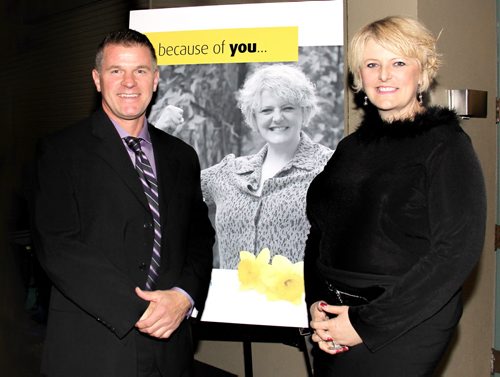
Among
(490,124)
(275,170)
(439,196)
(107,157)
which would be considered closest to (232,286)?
(275,170)

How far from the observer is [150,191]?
1.85 meters

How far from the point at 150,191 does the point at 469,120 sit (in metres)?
1.76

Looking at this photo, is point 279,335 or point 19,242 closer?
point 279,335

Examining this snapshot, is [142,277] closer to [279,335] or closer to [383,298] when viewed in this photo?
[383,298]

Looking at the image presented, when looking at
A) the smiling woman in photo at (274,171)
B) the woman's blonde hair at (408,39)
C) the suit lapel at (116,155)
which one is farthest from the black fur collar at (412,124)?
the suit lapel at (116,155)

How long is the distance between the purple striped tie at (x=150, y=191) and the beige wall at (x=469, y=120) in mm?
1199

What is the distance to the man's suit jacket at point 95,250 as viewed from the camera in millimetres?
1684

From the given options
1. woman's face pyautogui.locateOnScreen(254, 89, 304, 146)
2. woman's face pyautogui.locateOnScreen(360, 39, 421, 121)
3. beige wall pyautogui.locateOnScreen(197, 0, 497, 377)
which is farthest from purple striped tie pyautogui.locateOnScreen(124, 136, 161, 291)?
beige wall pyautogui.locateOnScreen(197, 0, 497, 377)

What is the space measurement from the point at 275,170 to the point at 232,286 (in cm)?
53

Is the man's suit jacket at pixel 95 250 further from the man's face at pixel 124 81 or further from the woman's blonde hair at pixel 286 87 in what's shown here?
the woman's blonde hair at pixel 286 87

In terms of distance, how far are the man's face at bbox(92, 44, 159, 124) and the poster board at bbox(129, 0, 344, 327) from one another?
553 mm

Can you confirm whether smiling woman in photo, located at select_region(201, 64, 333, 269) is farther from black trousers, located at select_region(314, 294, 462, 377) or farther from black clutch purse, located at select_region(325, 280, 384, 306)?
black trousers, located at select_region(314, 294, 462, 377)

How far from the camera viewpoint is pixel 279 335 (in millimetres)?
2502

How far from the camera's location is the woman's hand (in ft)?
5.07
